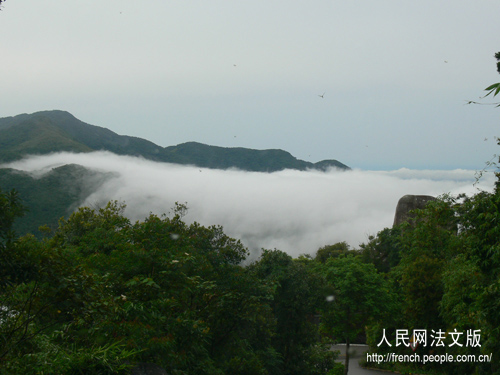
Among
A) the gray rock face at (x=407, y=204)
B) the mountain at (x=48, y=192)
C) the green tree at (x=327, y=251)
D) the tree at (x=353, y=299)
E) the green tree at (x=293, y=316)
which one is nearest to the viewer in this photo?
the green tree at (x=293, y=316)

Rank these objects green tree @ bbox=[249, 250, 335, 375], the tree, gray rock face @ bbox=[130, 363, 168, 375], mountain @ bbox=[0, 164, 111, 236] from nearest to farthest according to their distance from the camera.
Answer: gray rock face @ bbox=[130, 363, 168, 375] → green tree @ bbox=[249, 250, 335, 375] → the tree → mountain @ bbox=[0, 164, 111, 236]

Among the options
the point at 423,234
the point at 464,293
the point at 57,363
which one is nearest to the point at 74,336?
the point at 57,363

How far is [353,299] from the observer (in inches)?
1064

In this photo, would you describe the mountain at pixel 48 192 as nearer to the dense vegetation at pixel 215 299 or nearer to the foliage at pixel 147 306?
the dense vegetation at pixel 215 299

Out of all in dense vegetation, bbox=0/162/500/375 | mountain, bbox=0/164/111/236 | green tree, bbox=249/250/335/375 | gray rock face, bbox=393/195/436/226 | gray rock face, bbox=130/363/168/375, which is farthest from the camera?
mountain, bbox=0/164/111/236

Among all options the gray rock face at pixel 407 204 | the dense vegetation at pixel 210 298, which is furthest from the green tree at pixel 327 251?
the dense vegetation at pixel 210 298

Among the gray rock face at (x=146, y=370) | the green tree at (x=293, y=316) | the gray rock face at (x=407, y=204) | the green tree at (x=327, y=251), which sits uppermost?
the gray rock face at (x=407, y=204)

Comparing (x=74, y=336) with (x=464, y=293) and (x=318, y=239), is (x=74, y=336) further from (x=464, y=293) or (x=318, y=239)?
(x=318, y=239)

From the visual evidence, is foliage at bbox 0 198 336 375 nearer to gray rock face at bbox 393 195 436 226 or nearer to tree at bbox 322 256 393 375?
tree at bbox 322 256 393 375

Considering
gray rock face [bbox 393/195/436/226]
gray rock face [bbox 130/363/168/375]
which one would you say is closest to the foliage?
gray rock face [bbox 130/363/168/375]

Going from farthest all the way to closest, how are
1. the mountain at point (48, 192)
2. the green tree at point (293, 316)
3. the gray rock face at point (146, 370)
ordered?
the mountain at point (48, 192) → the green tree at point (293, 316) → the gray rock face at point (146, 370)

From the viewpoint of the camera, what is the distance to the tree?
26.2 metres

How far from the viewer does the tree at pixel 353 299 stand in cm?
2617

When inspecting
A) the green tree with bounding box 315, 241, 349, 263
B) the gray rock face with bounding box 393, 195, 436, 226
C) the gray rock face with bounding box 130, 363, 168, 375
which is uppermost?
the gray rock face with bounding box 393, 195, 436, 226
